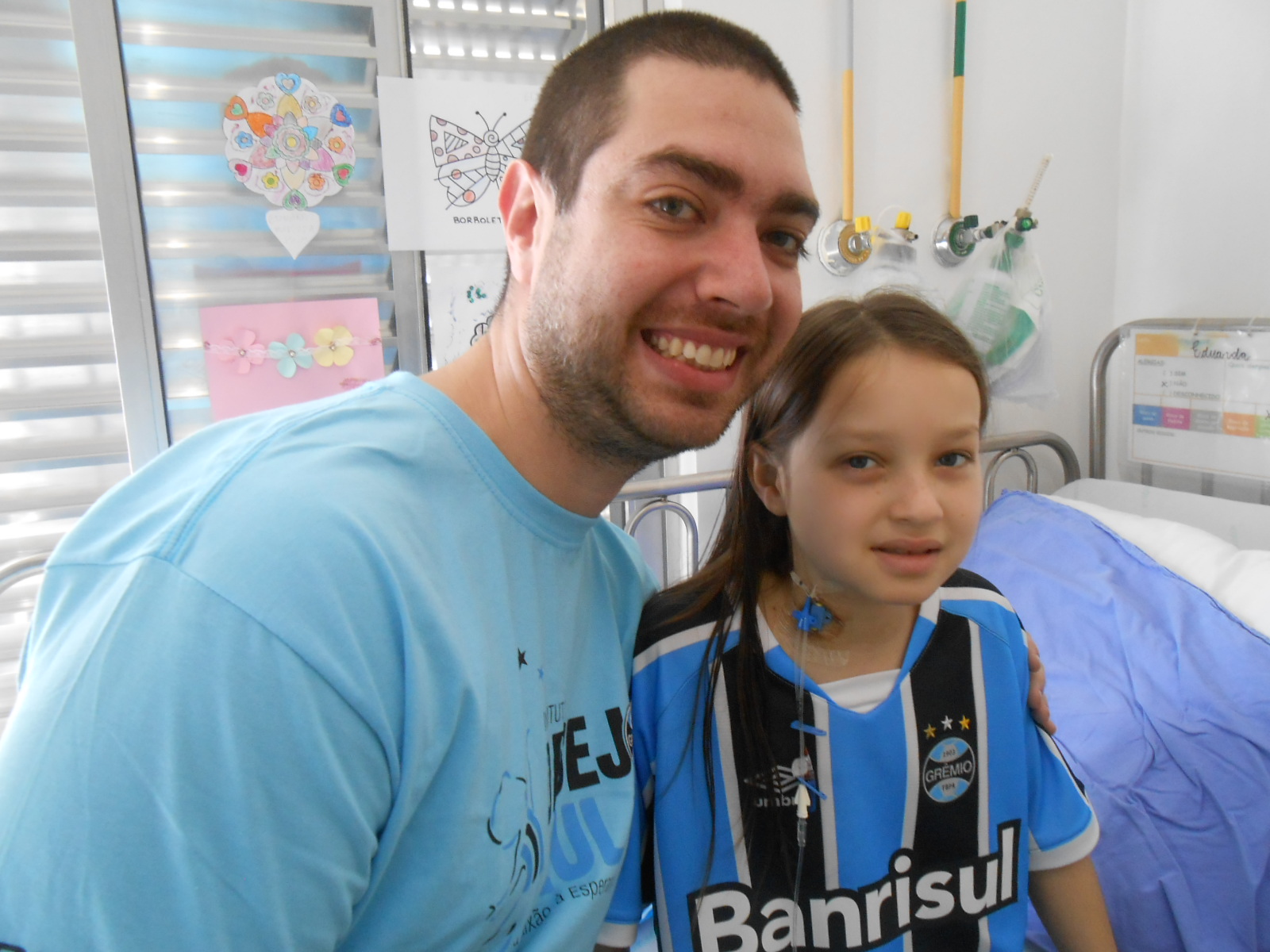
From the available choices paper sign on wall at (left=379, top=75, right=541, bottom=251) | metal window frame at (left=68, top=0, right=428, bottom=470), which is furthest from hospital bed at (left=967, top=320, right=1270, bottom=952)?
metal window frame at (left=68, top=0, right=428, bottom=470)

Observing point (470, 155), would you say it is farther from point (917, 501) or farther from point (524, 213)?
point (917, 501)

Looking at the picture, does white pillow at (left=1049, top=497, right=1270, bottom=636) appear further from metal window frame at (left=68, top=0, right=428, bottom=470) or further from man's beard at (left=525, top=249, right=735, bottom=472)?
metal window frame at (left=68, top=0, right=428, bottom=470)

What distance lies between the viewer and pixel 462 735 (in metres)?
0.67

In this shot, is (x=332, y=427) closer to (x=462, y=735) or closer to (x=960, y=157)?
(x=462, y=735)

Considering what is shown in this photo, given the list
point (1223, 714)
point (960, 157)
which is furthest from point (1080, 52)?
point (1223, 714)

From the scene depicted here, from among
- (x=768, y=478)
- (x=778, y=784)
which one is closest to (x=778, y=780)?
(x=778, y=784)

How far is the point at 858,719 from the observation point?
3.00 ft

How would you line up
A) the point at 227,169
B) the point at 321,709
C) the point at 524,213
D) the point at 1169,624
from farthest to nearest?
1. the point at 227,169
2. the point at 1169,624
3. the point at 524,213
4. the point at 321,709

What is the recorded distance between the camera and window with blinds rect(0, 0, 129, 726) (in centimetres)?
146

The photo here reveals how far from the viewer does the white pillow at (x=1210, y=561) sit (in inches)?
51.4

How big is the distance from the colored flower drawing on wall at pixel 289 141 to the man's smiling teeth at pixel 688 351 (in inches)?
43.0

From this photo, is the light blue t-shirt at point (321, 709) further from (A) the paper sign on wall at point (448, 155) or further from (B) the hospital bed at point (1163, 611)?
(A) the paper sign on wall at point (448, 155)

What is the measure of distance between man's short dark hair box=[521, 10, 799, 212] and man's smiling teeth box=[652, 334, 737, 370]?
0.55 ft

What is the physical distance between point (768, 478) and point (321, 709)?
579 mm
